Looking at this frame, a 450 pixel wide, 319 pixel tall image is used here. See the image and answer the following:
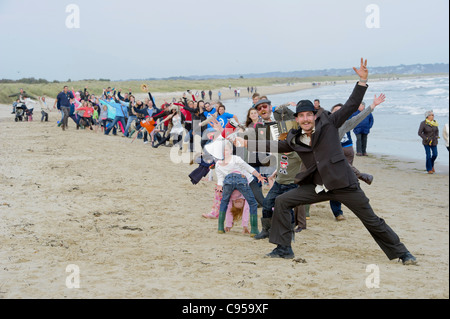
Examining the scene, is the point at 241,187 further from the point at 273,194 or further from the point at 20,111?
the point at 20,111

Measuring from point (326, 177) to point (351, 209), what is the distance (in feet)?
1.80

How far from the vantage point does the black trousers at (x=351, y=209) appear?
19.0 ft

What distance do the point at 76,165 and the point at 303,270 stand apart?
25.8 feet

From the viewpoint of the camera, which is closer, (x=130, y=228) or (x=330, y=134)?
(x=330, y=134)

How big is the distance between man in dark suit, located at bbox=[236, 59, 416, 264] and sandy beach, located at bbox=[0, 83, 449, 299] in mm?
302

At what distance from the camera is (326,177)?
18.7ft

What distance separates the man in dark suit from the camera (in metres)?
5.67

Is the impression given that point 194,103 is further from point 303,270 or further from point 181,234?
point 303,270

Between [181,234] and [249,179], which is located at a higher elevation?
[249,179]

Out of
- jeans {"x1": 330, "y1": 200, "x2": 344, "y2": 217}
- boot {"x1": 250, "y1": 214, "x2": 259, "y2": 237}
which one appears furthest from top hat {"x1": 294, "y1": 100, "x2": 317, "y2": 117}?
jeans {"x1": 330, "y1": 200, "x2": 344, "y2": 217}

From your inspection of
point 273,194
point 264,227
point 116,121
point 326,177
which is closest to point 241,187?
point 273,194

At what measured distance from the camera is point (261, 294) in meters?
4.97
